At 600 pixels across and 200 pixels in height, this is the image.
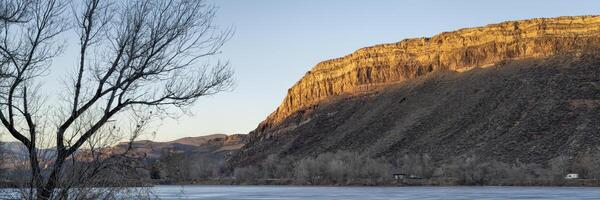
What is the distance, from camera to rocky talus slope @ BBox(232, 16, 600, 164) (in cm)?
8350

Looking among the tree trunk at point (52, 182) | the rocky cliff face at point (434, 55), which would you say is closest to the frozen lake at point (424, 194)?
the tree trunk at point (52, 182)

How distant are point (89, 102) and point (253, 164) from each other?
118523 mm

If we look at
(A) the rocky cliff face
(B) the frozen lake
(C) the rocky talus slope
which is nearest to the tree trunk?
(B) the frozen lake

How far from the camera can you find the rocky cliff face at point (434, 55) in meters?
111

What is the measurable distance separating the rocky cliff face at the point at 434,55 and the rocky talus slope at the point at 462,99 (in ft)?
0.84

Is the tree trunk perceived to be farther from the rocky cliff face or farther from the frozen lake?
the rocky cliff face

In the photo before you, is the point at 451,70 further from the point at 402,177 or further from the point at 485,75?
the point at 402,177

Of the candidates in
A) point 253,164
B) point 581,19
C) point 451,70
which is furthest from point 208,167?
point 581,19

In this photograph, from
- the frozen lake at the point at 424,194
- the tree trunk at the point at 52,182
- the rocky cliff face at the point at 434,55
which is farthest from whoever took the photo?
the rocky cliff face at the point at 434,55

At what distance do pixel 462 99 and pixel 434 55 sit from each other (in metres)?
34.8

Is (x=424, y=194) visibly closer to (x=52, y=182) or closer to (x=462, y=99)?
(x=52, y=182)

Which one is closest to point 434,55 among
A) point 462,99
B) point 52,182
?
point 462,99

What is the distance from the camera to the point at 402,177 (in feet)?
269

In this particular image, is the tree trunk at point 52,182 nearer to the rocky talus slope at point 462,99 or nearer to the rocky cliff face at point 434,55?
the rocky talus slope at point 462,99
